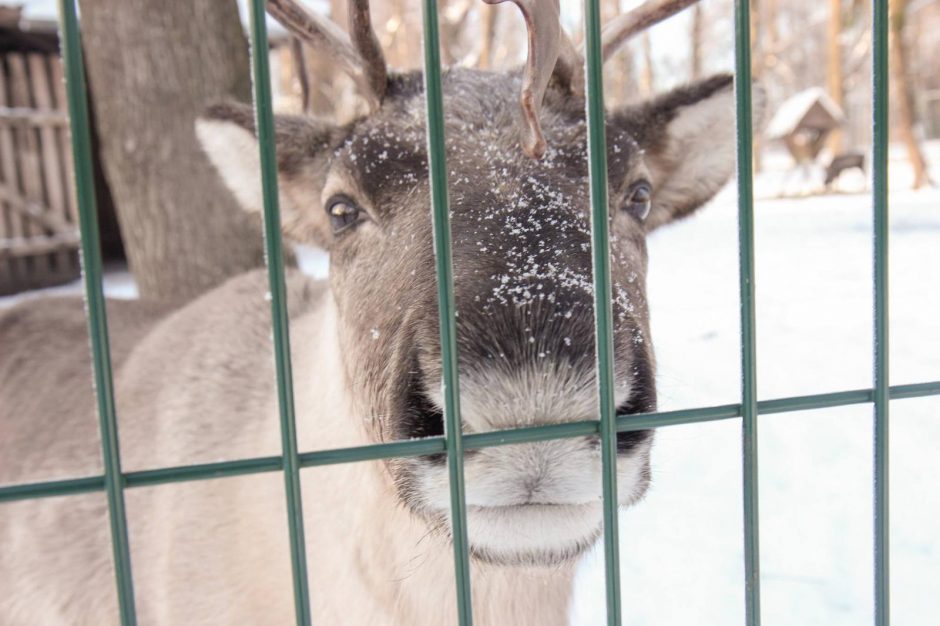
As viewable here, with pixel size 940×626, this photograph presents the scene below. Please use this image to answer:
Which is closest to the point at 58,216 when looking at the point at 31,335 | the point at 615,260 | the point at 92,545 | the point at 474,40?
the point at 31,335

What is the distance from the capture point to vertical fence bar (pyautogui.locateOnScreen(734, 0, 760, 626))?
144 cm

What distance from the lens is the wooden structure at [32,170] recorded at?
11.3m

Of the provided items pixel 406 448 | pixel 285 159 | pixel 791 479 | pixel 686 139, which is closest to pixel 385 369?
pixel 406 448

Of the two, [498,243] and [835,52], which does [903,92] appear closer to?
[835,52]

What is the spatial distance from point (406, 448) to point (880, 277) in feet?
3.03

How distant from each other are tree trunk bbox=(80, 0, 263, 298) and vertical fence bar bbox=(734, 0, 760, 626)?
397 cm

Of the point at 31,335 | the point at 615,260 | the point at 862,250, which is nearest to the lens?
the point at 615,260

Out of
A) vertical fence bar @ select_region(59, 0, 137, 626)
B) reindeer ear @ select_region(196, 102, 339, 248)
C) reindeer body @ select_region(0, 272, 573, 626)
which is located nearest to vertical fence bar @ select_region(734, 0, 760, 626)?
reindeer body @ select_region(0, 272, 573, 626)

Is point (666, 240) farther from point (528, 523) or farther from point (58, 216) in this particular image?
point (528, 523)

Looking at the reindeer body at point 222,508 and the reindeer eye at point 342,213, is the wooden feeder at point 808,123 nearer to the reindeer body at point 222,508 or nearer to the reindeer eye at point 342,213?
the reindeer body at point 222,508

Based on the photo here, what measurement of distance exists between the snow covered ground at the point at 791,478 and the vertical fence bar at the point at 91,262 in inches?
50.0

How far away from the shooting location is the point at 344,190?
2.34m

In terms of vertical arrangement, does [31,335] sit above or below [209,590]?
above

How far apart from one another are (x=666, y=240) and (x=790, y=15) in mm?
34108
